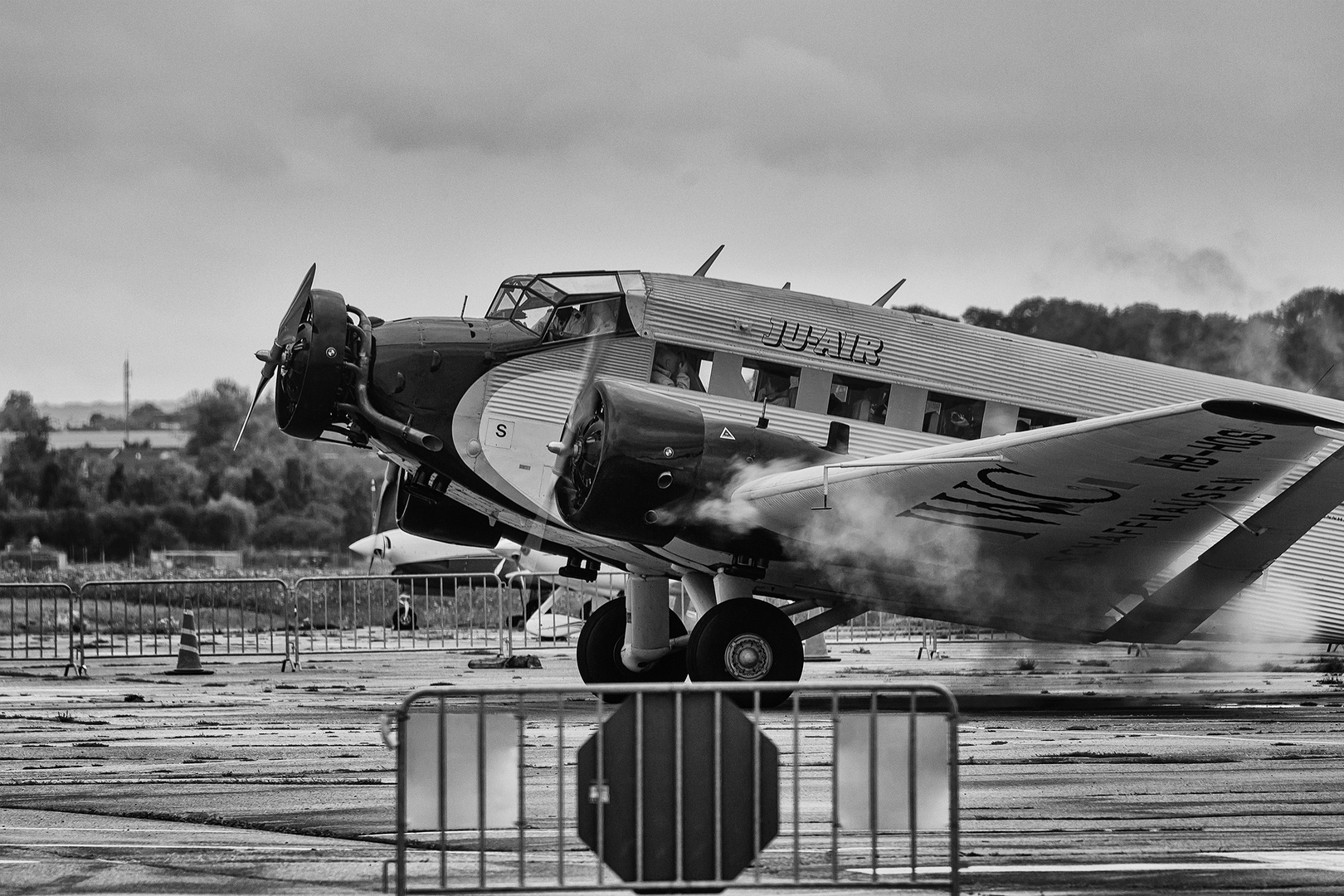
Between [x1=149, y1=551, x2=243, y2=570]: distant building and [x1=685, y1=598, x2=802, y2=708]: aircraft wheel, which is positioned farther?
[x1=149, y1=551, x2=243, y2=570]: distant building

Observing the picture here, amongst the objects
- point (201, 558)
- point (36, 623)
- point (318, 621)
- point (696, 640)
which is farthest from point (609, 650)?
point (201, 558)

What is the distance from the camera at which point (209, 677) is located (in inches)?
765

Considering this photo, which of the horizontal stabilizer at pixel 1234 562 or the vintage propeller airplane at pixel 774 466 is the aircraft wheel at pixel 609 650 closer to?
the vintage propeller airplane at pixel 774 466

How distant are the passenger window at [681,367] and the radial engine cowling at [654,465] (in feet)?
2.05

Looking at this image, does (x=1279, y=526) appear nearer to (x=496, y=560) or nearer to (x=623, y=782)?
(x=623, y=782)

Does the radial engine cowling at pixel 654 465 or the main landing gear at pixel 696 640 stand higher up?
the radial engine cowling at pixel 654 465

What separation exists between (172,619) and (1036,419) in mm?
20980

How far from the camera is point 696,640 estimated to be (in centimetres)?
1273

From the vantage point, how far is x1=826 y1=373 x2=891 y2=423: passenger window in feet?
45.8

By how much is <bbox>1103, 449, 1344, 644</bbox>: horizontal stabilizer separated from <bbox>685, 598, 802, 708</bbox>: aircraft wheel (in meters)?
3.34

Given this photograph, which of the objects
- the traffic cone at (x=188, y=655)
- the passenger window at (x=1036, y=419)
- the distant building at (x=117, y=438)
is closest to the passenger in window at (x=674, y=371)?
the passenger window at (x=1036, y=419)

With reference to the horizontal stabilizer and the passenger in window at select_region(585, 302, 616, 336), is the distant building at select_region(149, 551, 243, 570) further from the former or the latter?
the horizontal stabilizer

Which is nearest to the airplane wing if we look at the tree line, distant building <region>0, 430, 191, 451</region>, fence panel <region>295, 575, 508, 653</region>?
fence panel <region>295, 575, 508, 653</region>

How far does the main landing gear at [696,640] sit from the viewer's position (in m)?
12.7
